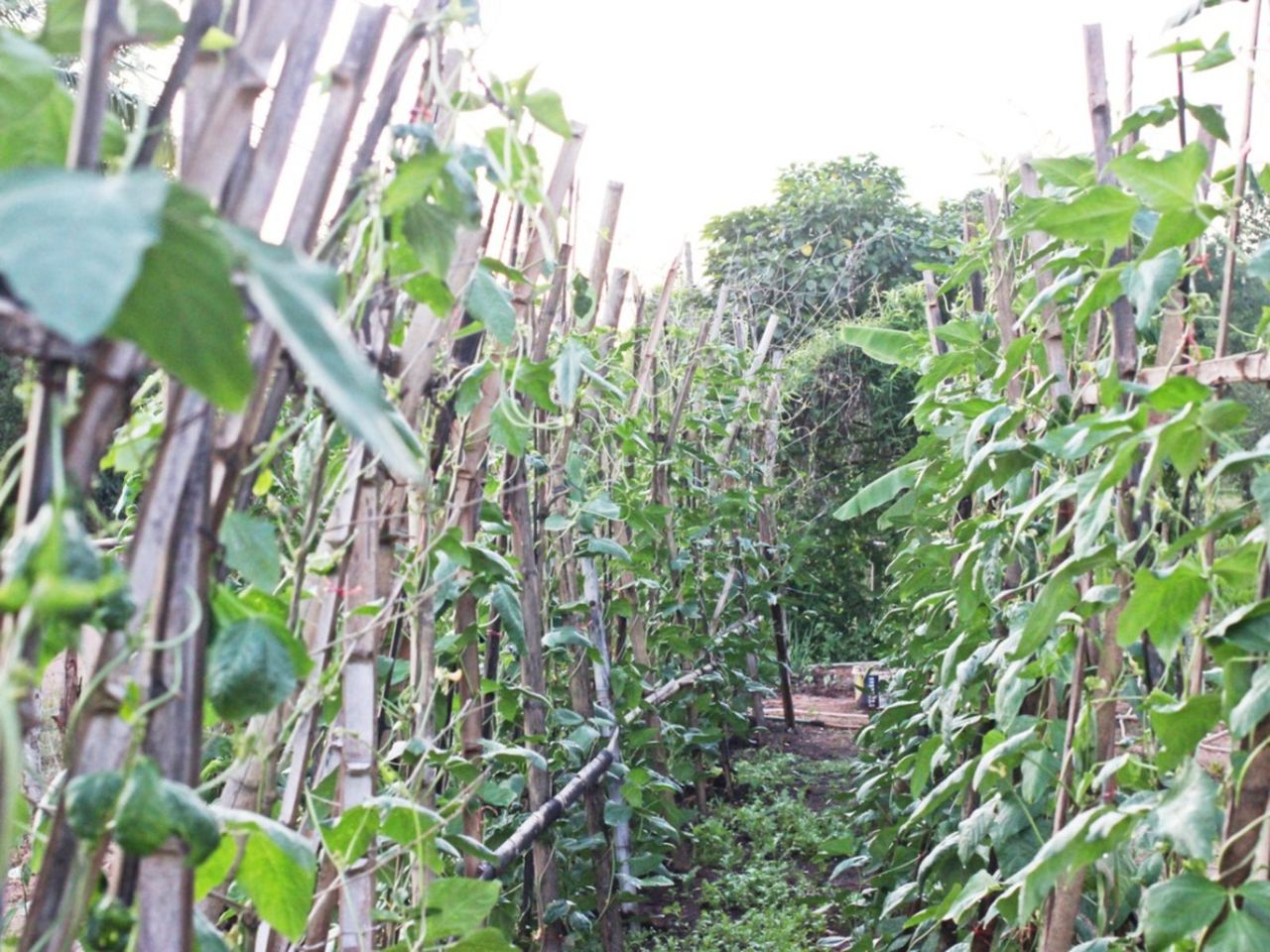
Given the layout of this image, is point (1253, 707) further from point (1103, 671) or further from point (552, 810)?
point (552, 810)

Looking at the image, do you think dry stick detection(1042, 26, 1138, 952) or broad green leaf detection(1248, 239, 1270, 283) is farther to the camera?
dry stick detection(1042, 26, 1138, 952)

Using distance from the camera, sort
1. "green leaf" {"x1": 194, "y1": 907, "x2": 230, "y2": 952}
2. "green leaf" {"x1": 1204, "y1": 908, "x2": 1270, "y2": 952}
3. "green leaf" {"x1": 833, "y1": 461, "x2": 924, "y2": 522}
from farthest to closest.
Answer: "green leaf" {"x1": 833, "y1": 461, "x2": 924, "y2": 522}
"green leaf" {"x1": 1204, "y1": 908, "x2": 1270, "y2": 952}
"green leaf" {"x1": 194, "y1": 907, "x2": 230, "y2": 952}

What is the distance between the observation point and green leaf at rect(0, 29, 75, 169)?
55cm

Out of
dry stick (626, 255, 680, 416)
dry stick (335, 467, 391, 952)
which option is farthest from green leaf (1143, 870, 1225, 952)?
dry stick (626, 255, 680, 416)

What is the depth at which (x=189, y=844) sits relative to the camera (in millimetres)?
608

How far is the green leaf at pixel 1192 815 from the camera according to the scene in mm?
1064

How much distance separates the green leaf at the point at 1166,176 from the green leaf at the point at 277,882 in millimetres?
926

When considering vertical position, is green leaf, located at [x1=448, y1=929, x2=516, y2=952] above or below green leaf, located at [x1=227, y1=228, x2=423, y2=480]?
below

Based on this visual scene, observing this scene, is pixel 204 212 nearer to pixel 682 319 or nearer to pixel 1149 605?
pixel 1149 605

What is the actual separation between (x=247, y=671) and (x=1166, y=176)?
95cm

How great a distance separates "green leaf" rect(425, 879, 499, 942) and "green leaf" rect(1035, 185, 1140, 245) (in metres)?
0.88

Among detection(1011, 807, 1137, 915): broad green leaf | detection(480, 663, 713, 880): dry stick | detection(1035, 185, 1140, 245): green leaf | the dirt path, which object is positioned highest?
detection(1035, 185, 1140, 245): green leaf

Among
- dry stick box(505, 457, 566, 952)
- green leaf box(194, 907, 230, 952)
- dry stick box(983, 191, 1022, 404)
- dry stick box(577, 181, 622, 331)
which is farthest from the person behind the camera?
dry stick box(577, 181, 622, 331)

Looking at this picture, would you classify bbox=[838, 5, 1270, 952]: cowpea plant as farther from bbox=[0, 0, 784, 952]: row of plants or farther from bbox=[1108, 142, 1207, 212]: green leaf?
bbox=[0, 0, 784, 952]: row of plants
